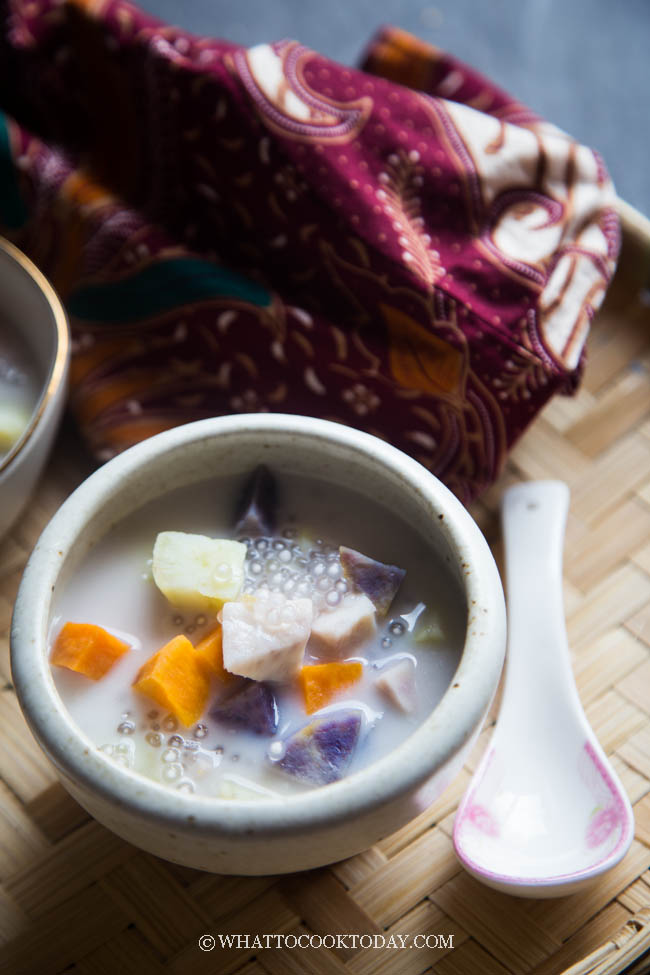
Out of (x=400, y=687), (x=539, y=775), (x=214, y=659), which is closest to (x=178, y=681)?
(x=214, y=659)

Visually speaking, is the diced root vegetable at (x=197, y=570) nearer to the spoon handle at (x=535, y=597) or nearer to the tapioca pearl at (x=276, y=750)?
the tapioca pearl at (x=276, y=750)

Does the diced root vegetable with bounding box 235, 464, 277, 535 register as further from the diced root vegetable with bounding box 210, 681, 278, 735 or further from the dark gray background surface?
the dark gray background surface

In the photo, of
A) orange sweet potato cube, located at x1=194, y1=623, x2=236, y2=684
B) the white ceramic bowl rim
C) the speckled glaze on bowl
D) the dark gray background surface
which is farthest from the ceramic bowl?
the dark gray background surface

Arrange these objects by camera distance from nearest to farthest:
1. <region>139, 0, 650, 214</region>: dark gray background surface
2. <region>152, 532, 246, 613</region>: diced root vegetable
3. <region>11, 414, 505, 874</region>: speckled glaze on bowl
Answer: <region>11, 414, 505, 874</region>: speckled glaze on bowl
<region>152, 532, 246, 613</region>: diced root vegetable
<region>139, 0, 650, 214</region>: dark gray background surface

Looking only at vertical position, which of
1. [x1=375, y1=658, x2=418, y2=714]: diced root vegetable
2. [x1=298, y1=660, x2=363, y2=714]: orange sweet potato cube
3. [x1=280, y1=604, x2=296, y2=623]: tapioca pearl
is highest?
[x1=375, y1=658, x2=418, y2=714]: diced root vegetable

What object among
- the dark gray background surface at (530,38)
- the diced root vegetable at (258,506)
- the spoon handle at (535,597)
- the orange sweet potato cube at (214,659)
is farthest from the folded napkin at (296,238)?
the dark gray background surface at (530,38)

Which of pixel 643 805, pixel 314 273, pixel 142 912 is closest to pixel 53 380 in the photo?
pixel 314 273

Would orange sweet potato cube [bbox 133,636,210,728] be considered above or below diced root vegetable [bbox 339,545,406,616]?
below
